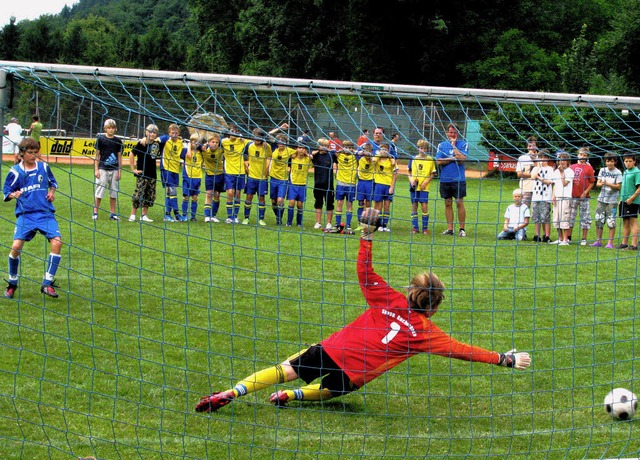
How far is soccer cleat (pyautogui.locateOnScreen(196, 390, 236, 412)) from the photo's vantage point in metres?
5.94

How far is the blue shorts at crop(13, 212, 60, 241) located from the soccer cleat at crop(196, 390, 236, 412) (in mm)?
3492

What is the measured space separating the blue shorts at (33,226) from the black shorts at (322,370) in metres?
3.78

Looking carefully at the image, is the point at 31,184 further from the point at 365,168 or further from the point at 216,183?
the point at 365,168

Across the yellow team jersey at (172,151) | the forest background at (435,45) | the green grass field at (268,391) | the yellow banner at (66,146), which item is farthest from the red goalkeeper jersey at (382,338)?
the forest background at (435,45)

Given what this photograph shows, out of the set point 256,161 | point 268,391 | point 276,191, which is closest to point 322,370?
point 268,391

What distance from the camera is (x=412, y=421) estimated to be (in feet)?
20.1

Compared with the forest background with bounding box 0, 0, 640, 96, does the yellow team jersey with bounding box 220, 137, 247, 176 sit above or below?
below

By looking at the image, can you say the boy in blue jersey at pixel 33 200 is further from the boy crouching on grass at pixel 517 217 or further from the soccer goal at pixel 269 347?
the boy crouching on grass at pixel 517 217

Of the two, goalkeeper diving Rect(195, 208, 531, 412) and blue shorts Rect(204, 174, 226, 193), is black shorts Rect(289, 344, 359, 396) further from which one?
blue shorts Rect(204, 174, 226, 193)

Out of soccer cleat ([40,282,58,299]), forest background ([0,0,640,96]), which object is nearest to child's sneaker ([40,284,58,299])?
soccer cleat ([40,282,58,299])

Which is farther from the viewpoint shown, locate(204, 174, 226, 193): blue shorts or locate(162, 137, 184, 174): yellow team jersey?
locate(204, 174, 226, 193): blue shorts

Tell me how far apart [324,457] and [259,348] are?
2455 mm

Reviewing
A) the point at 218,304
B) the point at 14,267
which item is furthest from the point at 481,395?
the point at 14,267

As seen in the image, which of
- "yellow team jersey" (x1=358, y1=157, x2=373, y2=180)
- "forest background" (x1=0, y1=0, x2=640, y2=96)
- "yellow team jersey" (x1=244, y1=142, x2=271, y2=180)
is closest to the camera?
"yellow team jersey" (x1=358, y1=157, x2=373, y2=180)
